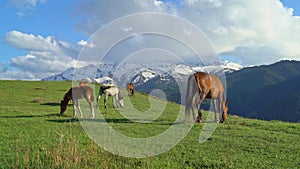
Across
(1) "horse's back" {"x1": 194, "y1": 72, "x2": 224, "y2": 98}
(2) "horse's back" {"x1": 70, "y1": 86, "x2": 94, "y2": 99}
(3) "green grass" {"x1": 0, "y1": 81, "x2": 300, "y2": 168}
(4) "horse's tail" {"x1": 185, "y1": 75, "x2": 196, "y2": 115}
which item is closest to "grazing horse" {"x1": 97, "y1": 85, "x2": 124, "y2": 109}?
(2) "horse's back" {"x1": 70, "y1": 86, "x2": 94, "y2": 99}

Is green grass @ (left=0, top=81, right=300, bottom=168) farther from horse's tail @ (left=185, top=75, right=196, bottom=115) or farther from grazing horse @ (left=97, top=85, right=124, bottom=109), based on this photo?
grazing horse @ (left=97, top=85, right=124, bottom=109)

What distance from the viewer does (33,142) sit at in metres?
11.9

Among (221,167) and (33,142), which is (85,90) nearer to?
(33,142)

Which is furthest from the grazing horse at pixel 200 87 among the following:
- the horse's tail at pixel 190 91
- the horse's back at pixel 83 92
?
the horse's back at pixel 83 92

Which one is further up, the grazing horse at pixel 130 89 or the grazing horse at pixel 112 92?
the grazing horse at pixel 130 89

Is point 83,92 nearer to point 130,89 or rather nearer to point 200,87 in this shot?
point 200,87

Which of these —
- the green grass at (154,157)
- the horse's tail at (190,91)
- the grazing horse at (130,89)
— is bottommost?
the green grass at (154,157)

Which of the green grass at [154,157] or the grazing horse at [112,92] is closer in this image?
the green grass at [154,157]

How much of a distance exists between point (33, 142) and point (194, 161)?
21.2ft

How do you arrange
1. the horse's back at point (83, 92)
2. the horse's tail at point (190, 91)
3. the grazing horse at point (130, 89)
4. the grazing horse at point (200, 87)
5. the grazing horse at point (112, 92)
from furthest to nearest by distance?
the grazing horse at point (130, 89) → the grazing horse at point (112, 92) → the horse's back at point (83, 92) → the horse's tail at point (190, 91) → the grazing horse at point (200, 87)

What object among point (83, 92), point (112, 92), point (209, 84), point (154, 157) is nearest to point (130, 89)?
point (112, 92)

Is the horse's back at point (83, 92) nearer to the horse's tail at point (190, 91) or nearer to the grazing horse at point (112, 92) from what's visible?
the horse's tail at point (190, 91)

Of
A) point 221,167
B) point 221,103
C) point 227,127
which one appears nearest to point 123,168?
point 221,167

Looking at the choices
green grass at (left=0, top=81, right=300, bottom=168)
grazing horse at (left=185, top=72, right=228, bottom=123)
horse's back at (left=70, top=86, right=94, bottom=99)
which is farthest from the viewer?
horse's back at (left=70, top=86, right=94, bottom=99)
